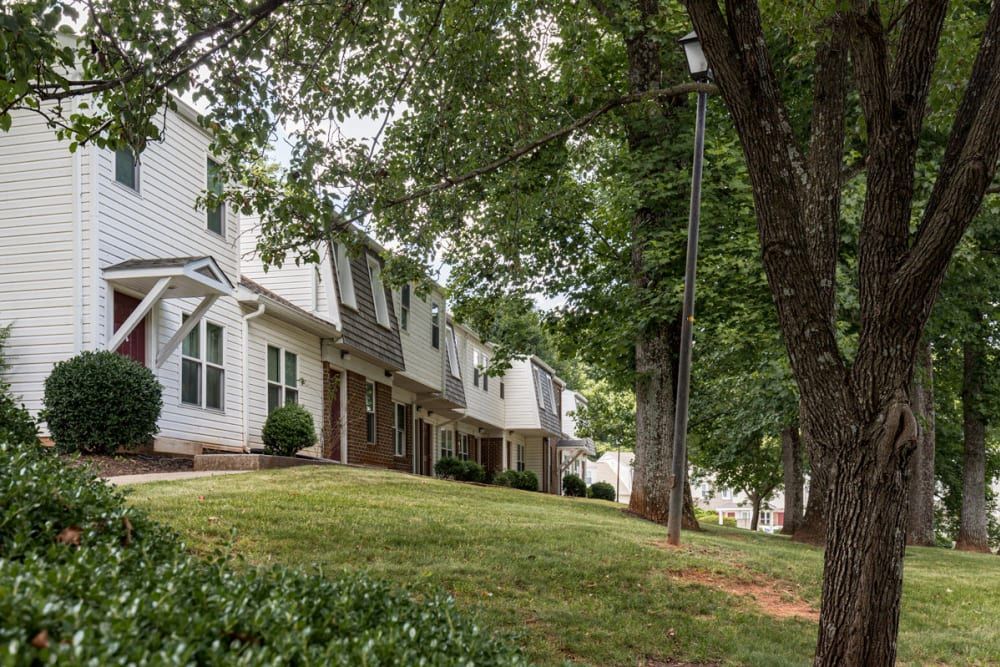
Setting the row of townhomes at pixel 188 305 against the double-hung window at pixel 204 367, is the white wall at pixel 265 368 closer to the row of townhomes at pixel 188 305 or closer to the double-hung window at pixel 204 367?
the row of townhomes at pixel 188 305

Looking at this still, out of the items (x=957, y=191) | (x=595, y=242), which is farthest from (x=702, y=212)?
(x=957, y=191)

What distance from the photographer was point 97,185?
12.9 metres

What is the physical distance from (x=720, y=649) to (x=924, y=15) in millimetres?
4629

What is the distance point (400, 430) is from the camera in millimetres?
25609

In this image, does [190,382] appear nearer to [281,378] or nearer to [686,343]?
[281,378]

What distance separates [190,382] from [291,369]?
3.55m

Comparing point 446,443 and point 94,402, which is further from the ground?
point 94,402

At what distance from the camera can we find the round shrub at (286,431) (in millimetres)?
16438

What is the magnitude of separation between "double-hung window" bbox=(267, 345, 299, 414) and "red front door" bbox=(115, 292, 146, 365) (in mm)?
3790

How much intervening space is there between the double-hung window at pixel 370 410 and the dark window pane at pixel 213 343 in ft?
21.2

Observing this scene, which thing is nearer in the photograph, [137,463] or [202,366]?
[137,463]

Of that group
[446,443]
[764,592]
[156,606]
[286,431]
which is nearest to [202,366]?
[286,431]

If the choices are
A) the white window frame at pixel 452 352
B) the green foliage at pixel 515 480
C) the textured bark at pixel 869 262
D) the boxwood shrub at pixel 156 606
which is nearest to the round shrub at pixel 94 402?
the boxwood shrub at pixel 156 606

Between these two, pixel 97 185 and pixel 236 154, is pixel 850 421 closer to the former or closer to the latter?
pixel 236 154
